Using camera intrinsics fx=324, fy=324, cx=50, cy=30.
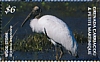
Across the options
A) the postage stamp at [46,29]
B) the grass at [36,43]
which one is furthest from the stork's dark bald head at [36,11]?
the grass at [36,43]

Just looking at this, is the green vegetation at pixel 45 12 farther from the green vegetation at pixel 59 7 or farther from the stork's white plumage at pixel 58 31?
the stork's white plumage at pixel 58 31

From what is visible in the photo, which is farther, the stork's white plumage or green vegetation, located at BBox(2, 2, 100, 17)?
green vegetation, located at BBox(2, 2, 100, 17)

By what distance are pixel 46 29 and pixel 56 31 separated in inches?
5.6

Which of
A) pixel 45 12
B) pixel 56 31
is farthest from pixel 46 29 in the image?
pixel 45 12

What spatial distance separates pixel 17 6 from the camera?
169 inches

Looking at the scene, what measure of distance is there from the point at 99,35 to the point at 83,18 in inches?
12.5

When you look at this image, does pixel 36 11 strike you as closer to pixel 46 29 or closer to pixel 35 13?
pixel 35 13

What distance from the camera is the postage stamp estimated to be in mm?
4293

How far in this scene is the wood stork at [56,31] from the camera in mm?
4184

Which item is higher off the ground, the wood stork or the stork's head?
the stork's head

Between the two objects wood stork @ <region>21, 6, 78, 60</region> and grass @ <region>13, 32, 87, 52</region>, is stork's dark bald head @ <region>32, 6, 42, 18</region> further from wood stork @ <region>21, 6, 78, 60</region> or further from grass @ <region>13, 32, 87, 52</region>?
grass @ <region>13, 32, 87, 52</region>

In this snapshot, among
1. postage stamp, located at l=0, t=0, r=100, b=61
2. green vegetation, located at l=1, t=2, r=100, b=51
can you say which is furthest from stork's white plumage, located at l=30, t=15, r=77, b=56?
green vegetation, located at l=1, t=2, r=100, b=51

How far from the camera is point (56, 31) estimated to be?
4.18m

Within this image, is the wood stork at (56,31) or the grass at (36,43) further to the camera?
the grass at (36,43)
